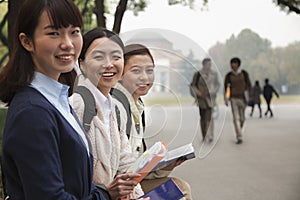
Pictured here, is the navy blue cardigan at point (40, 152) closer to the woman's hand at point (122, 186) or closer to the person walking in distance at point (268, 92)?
the woman's hand at point (122, 186)

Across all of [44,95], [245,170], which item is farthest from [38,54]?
[245,170]

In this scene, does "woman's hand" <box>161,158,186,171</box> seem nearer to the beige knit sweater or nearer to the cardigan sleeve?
the beige knit sweater

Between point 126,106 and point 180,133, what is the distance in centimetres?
11

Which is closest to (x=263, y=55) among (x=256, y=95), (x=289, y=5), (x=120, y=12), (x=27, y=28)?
(x=120, y=12)

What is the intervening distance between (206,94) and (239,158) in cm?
290

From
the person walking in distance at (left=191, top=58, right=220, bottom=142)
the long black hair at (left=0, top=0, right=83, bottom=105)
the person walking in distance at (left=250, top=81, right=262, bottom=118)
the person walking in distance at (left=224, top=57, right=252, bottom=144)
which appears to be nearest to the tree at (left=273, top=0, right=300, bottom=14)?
the person walking in distance at (left=224, top=57, right=252, bottom=144)

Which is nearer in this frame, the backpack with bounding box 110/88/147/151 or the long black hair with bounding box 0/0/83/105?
the long black hair with bounding box 0/0/83/105

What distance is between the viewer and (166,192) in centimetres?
78

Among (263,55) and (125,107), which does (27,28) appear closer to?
(125,107)

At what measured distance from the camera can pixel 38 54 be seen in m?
0.66

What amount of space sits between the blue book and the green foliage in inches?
51.4

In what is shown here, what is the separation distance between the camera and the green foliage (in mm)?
2164

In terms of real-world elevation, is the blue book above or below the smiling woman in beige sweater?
below

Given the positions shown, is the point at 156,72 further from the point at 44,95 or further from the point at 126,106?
the point at 44,95
